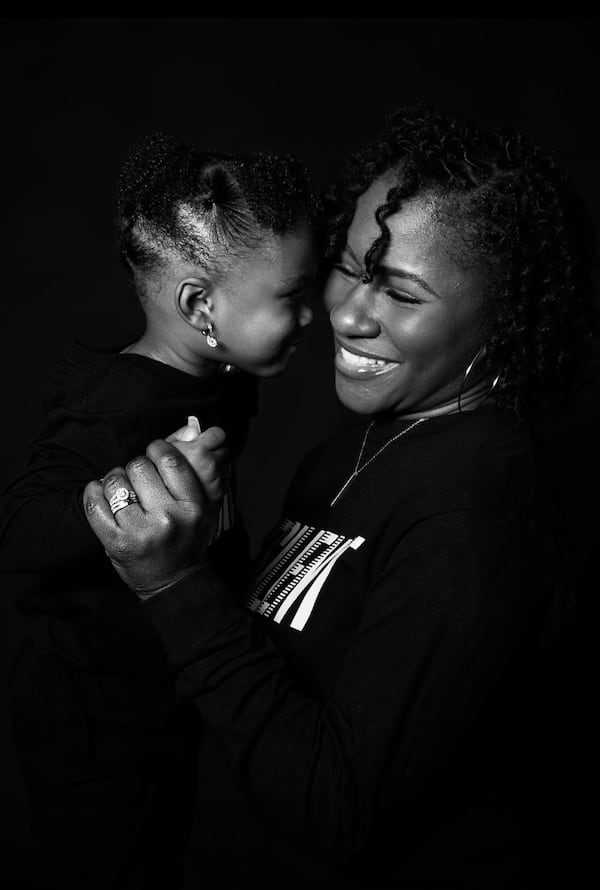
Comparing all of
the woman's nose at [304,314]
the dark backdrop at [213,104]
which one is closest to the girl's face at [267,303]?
the woman's nose at [304,314]

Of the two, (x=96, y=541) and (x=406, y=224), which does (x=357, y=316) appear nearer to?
(x=406, y=224)

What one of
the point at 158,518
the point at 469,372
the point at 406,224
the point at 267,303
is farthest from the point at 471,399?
the point at 158,518

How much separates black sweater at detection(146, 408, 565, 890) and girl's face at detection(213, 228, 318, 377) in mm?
358

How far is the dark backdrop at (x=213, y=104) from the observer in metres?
2.54

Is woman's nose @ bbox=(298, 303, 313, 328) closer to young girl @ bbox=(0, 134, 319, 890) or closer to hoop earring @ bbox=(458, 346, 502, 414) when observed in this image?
young girl @ bbox=(0, 134, 319, 890)

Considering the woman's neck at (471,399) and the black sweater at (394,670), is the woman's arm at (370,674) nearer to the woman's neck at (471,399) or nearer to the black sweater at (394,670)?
the black sweater at (394,670)

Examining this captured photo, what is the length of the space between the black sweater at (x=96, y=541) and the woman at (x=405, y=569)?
0.24 metres

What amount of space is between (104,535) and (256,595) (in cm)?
31

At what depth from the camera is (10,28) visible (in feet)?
8.26

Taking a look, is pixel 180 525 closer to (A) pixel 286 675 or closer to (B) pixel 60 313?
(A) pixel 286 675

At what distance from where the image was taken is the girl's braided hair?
1.58 metres

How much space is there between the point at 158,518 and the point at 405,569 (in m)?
0.32

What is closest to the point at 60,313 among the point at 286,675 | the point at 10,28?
A: the point at 10,28

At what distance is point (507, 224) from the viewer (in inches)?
50.3
